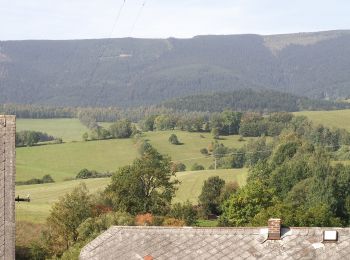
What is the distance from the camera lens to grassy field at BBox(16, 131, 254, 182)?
5285 inches

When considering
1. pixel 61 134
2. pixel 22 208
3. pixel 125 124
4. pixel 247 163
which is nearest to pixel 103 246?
pixel 22 208

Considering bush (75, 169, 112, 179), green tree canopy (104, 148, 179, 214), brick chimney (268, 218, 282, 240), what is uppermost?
brick chimney (268, 218, 282, 240)

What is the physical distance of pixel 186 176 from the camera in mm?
117812

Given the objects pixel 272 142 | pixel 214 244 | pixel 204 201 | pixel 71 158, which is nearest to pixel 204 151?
pixel 272 142

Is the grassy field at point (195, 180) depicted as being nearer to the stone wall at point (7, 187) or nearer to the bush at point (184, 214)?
the bush at point (184, 214)

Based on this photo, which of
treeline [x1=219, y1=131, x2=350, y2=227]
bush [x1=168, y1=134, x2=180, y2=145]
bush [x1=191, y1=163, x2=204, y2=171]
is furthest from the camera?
bush [x1=168, y1=134, x2=180, y2=145]

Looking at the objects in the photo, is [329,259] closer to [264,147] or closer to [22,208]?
[22,208]

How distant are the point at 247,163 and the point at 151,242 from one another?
119 metres

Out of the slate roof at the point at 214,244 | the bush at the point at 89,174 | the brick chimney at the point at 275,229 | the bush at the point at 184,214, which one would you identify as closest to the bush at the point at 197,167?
the bush at the point at 89,174

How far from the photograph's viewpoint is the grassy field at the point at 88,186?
9194 centimetres

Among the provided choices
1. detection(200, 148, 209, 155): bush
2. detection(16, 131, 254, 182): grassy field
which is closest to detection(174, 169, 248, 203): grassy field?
detection(16, 131, 254, 182): grassy field

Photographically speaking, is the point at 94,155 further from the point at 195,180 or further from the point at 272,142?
the point at 195,180

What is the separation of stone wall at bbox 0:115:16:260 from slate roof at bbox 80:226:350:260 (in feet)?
14.8

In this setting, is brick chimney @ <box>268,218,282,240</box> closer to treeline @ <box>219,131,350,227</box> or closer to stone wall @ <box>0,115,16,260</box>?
stone wall @ <box>0,115,16,260</box>
